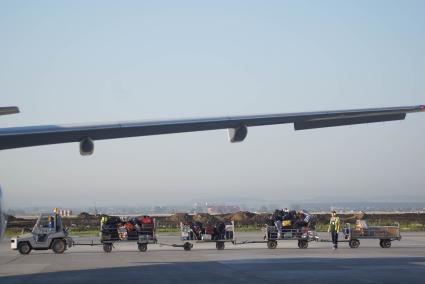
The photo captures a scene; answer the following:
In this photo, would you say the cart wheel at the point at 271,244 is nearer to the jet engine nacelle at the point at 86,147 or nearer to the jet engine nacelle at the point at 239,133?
the jet engine nacelle at the point at 239,133

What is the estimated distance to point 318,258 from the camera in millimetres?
24266

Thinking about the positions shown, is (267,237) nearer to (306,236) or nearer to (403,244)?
(306,236)

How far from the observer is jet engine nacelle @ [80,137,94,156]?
566 inches

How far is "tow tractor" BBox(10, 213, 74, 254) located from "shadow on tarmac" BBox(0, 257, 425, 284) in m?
7.95

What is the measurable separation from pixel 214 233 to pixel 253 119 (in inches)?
637

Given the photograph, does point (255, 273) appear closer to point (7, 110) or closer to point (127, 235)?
point (7, 110)

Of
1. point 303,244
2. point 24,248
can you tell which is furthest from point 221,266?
point 24,248

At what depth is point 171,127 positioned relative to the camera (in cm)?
1452

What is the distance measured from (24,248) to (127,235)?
414 centimetres

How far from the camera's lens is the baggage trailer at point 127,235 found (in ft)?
96.8

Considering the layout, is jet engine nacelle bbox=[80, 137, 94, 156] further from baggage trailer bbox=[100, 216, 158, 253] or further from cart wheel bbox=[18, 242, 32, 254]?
cart wheel bbox=[18, 242, 32, 254]

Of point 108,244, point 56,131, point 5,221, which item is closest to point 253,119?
point 56,131

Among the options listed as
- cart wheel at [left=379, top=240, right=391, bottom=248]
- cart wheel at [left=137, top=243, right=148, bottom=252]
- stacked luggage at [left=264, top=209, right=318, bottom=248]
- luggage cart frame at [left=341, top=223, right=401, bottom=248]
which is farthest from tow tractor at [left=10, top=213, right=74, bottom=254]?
cart wheel at [left=379, top=240, right=391, bottom=248]

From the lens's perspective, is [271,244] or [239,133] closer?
[239,133]
